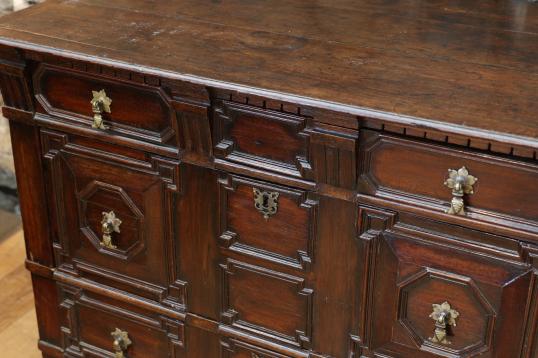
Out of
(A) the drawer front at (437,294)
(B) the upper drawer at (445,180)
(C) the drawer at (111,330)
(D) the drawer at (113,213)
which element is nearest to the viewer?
(B) the upper drawer at (445,180)

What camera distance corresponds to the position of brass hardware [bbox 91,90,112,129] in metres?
1.81

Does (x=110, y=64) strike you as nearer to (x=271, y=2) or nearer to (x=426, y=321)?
(x=271, y=2)

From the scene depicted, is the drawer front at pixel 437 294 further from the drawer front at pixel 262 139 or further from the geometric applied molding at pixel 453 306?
the drawer front at pixel 262 139

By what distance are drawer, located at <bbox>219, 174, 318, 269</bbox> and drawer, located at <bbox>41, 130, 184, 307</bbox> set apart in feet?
0.44

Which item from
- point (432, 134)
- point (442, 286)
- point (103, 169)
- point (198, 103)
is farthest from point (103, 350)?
point (432, 134)

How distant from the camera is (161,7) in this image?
2.03 meters

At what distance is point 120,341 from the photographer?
2.08 metres

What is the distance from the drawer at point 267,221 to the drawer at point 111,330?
0.30 meters

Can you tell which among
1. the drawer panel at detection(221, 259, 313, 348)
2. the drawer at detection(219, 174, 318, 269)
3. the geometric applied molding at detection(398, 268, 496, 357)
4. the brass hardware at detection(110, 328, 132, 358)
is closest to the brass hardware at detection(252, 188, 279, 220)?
the drawer at detection(219, 174, 318, 269)

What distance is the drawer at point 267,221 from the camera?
173cm

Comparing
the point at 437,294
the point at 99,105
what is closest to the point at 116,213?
the point at 99,105

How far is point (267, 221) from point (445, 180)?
40cm

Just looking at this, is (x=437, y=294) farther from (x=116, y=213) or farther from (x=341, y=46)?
(x=116, y=213)

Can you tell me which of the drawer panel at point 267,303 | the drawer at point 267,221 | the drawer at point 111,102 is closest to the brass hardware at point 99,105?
the drawer at point 111,102
